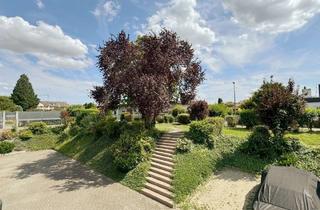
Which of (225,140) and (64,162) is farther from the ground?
(225,140)

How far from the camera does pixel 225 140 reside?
1476 cm

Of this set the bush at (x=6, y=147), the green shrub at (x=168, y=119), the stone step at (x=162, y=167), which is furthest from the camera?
the green shrub at (x=168, y=119)

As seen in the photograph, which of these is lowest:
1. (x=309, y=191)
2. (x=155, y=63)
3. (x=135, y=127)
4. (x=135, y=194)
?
(x=135, y=194)

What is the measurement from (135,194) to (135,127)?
6731 millimetres

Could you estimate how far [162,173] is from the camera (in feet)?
41.1

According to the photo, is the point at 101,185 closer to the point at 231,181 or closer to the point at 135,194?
the point at 135,194

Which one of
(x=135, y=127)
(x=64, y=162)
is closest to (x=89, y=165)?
(x=64, y=162)

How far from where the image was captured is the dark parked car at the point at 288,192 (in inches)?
277

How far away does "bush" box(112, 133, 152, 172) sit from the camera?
13688 mm

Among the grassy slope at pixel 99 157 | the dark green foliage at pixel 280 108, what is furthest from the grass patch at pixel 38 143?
the dark green foliage at pixel 280 108

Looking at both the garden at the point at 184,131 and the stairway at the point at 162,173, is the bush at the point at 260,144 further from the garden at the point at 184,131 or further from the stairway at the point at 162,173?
the stairway at the point at 162,173

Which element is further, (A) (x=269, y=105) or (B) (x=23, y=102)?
(B) (x=23, y=102)

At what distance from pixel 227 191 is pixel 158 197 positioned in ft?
9.89

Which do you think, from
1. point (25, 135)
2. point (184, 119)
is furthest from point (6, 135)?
point (184, 119)
